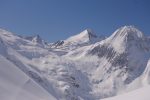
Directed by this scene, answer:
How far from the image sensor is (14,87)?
92.1 m

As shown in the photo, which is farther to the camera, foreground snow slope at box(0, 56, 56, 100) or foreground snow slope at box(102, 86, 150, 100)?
foreground snow slope at box(0, 56, 56, 100)

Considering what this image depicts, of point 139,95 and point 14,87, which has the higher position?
point 14,87

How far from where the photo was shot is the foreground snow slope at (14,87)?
3286 inches

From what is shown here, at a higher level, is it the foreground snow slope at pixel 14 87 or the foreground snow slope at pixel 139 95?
the foreground snow slope at pixel 14 87

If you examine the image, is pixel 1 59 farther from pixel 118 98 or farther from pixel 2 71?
pixel 118 98

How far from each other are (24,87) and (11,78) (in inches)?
201

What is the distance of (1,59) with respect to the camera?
112 meters

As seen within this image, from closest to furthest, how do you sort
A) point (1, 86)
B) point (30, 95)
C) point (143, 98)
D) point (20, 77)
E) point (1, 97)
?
1. point (143, 98)
2. point (1, 97)
3. point (1, 86)
4. point (30, 95)
5. point (20, 77)

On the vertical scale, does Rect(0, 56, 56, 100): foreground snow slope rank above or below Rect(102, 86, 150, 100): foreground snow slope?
above

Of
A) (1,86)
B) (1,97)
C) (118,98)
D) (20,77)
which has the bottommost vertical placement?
(118,98)

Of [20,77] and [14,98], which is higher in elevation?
[20,77]

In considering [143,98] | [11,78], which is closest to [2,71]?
[11,78]

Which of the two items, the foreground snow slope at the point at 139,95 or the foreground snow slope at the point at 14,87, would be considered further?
the foreground snow slope at the point at 14,87

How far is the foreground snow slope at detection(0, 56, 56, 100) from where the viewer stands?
83.5 metres
